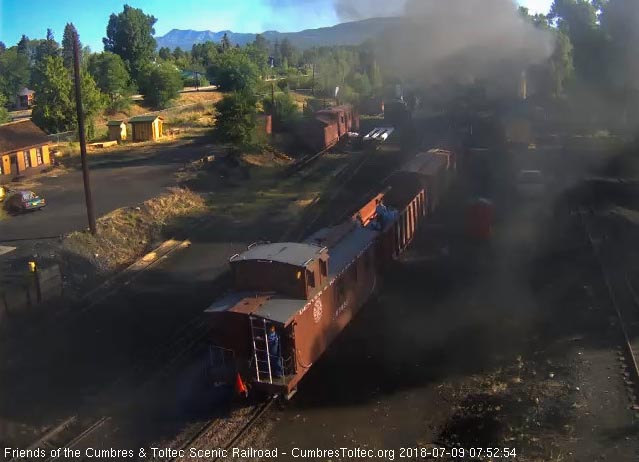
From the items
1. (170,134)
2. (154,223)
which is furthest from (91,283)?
(170,134)

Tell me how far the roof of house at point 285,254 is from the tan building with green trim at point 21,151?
82.6 ft

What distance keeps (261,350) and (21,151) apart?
2803cm

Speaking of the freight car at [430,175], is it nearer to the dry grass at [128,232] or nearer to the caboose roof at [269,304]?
the caboose roof at [269,304]

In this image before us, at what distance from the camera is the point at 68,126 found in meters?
45.8

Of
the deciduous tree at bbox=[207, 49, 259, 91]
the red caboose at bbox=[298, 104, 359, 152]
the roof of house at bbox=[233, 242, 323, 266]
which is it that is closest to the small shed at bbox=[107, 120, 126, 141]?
the red caboose at bbox=[298, 104, 359, 152]

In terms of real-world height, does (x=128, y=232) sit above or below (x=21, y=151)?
below

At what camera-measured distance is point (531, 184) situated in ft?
96.7

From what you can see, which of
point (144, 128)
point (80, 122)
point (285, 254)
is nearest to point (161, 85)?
point (144, 128)

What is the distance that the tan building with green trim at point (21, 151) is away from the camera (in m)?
32.8

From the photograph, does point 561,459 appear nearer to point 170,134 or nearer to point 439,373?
point 439,373

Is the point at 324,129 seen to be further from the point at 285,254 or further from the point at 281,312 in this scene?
the point at 281,312

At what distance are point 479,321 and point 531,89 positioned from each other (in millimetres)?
42965

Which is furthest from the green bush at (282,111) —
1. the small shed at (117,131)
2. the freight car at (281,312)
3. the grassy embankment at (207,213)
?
the freight car at (281,312)

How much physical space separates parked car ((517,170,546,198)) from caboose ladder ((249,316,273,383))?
20716 mm
